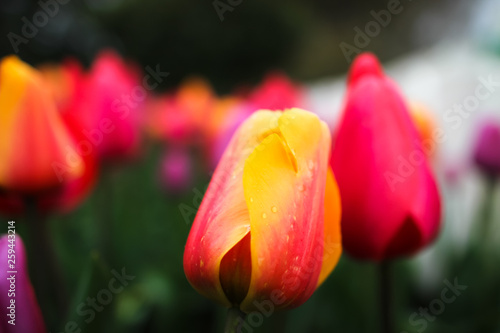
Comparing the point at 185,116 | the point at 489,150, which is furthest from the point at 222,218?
the point at 185,116

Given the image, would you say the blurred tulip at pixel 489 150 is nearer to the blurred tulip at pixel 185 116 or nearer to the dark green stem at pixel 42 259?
the blurred tulip at pixel 185 116

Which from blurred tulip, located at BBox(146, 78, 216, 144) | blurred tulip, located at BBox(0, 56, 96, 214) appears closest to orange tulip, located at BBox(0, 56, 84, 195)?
blurred tulip, located at BBox(0, 56, 96, 214)

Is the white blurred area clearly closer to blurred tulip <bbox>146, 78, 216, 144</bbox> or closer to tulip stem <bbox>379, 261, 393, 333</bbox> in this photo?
blurred tulip <bbox>146, 78, 216, 144</bbox>

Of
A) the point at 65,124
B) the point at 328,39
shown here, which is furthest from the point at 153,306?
the point at 328,39

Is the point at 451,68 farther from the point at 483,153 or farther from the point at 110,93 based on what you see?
the point at 110,93

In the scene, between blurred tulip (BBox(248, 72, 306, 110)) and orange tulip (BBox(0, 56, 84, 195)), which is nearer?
orange tulip (BBox(0, 56, 84, 195))

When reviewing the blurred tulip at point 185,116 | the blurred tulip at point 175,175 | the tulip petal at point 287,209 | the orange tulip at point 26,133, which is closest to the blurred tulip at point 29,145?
the orange tulip at point 26,133
